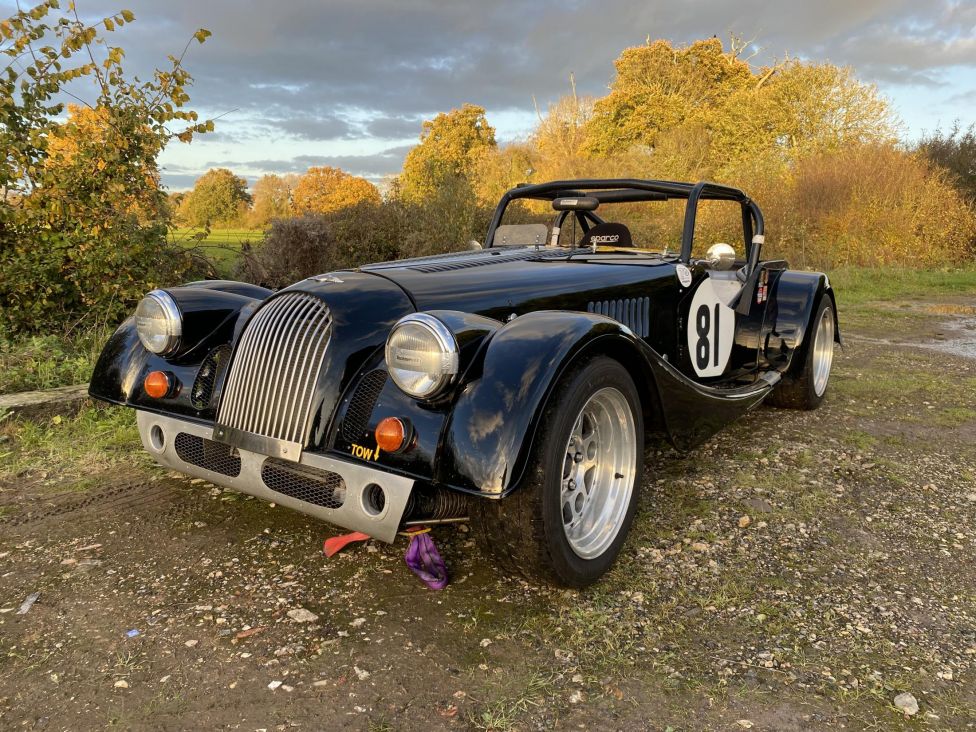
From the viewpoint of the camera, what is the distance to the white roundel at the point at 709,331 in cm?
407

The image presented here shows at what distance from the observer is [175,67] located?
5539 mm

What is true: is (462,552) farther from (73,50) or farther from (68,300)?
(73,50)

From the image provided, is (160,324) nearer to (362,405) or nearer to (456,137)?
(362,405)

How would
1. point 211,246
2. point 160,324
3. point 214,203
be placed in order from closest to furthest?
point 160,324, point 211,246, point 214,203

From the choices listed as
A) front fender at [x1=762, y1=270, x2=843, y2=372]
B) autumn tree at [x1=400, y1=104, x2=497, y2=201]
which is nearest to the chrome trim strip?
front fender at [x1=762, y1=270, x2=843, y2=372]

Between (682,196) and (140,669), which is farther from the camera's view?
(682,196)

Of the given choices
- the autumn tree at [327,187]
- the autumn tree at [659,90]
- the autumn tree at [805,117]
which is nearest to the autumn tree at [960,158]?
the autumn tree at [805,117]

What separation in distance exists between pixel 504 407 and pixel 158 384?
5.58 feet

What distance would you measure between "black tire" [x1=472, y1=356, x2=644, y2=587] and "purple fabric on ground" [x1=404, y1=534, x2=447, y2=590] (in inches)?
13.1

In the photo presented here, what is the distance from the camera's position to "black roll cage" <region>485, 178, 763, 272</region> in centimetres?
400

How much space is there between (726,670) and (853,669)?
0.40 meters

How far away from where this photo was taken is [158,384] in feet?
9.55

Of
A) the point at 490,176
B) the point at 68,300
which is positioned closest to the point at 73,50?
the point at 68,300

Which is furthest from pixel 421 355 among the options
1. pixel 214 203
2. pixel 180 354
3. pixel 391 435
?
pixel 214 203
